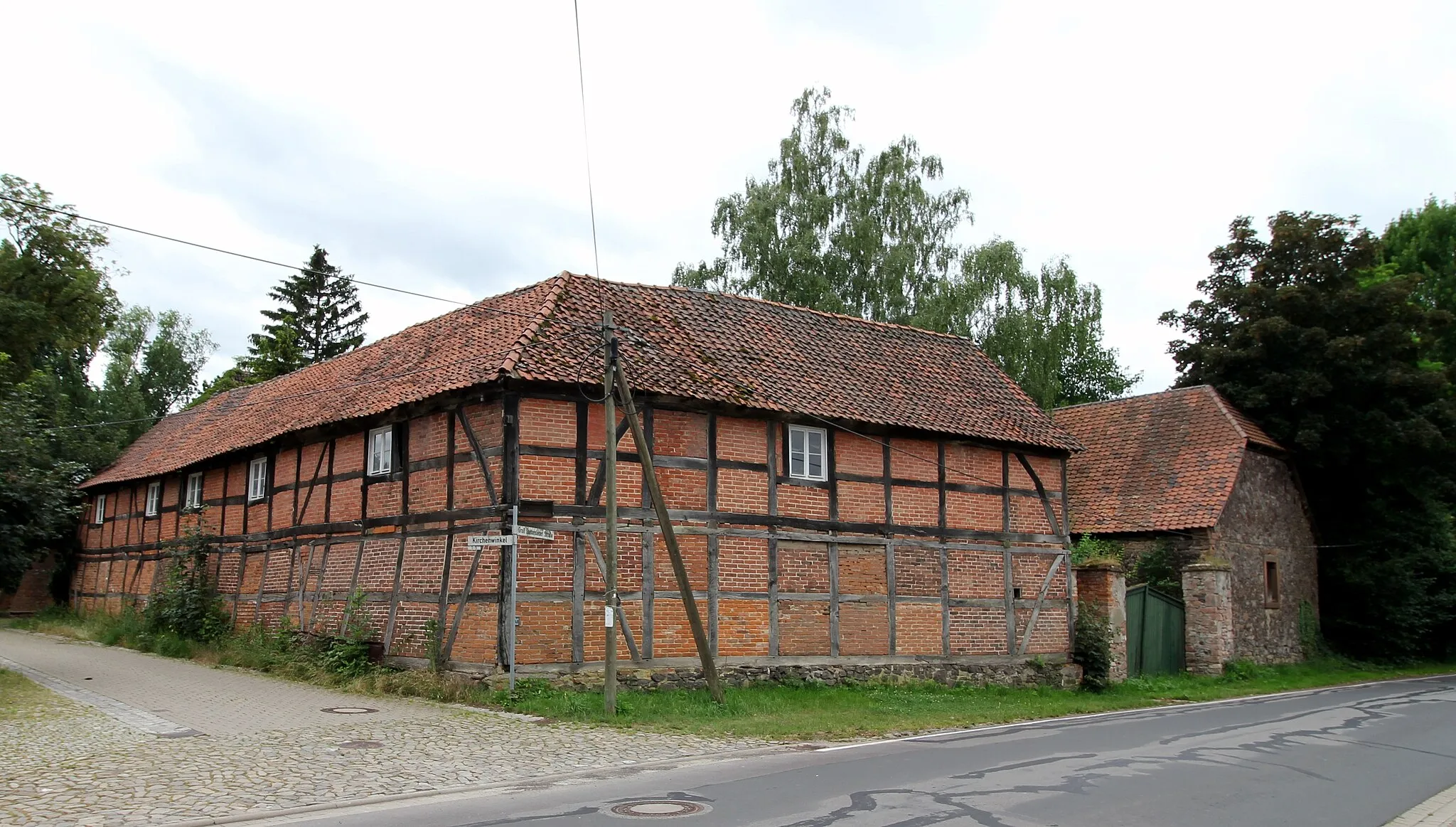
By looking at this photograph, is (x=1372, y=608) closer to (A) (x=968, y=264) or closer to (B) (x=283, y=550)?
(A) (x=968, y=264)

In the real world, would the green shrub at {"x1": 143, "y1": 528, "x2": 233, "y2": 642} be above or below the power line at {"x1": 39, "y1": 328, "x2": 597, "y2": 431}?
below

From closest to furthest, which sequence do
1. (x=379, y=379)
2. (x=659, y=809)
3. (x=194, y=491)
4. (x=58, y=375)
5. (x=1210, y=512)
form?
(x=659, y=809), (x=379, y=379), (x=1210, y=512), (x=194, y=491), (x=58, y=375)

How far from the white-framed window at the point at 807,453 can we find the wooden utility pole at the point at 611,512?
4.81 meters

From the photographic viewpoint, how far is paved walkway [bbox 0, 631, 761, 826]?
8.64 meters

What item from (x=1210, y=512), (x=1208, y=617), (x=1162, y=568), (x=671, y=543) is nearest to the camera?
(x=671, y=543)

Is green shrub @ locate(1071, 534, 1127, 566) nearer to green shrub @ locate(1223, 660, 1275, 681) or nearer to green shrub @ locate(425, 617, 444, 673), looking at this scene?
green shrub @ locate(1223, 660, 1275, 681)

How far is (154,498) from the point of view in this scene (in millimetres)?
27656

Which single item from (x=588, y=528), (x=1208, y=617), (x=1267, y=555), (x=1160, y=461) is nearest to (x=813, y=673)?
(x=588, y=528)

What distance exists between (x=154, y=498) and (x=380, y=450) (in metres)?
12.6

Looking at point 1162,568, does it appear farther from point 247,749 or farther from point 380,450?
point 247,749

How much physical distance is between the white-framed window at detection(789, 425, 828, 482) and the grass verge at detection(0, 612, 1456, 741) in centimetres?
355

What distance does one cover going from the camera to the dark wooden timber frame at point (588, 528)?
15.9 metres

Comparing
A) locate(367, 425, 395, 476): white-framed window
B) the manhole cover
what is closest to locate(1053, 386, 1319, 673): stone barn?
locate(367, 425, 395, 476): white-framed window

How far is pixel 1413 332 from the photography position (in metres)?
30.2
